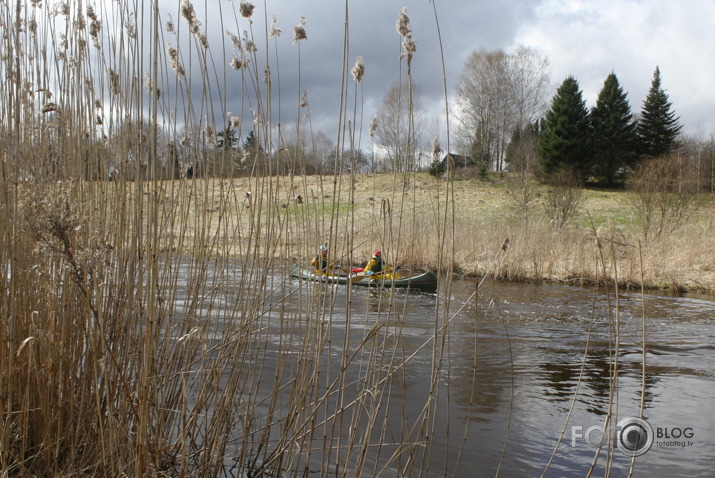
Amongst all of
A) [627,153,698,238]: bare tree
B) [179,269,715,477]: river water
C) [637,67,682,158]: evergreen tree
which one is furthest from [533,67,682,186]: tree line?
A: [179,269,715,477]: river water

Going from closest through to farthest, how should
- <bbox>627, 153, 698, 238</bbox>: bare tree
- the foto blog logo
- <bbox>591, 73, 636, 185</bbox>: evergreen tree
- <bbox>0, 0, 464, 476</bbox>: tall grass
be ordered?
<bbox>0, 0, 464, 476</bbox>: tall grass
the foto blog logo
<bbox>627, 153, 698, 238</bbox>: bare tree
<bbox>591, 73, 636, 185</bbox>: evergreen tree

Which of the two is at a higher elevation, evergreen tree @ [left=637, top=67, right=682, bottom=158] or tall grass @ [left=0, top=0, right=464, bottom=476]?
evergreen tree @ [left=637, top=67, right=682, bottom=158]

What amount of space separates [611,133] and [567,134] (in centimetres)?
306

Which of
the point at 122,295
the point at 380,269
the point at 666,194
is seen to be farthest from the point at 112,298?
the point at 666,194

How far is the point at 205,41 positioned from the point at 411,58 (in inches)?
41.4

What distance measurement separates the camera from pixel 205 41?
8.38 ft

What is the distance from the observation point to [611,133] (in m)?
33.4

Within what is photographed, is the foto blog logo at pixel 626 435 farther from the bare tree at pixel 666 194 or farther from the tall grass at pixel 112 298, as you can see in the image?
the bare tree at pixel 666 194

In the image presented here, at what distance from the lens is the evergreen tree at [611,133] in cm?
3334

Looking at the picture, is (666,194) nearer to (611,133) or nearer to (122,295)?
(122,295)

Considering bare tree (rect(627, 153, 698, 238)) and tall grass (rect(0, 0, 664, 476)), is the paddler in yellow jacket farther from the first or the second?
bare tree (rect(627, 153, 698, 238))

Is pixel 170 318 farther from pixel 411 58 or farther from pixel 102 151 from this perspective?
pixel 411 58

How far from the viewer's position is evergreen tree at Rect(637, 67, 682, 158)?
113 ft

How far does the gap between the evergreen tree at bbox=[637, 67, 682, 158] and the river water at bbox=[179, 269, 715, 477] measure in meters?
28.3
